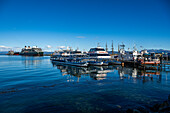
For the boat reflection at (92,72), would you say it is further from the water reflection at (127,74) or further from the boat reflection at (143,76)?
the boat reflection at (143,76)

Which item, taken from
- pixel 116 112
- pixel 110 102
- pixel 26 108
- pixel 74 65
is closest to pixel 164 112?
pixel 116 112

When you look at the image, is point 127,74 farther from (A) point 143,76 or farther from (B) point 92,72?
(B) point 92,72

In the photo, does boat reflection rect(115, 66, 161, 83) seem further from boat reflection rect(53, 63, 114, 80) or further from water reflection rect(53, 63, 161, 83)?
boat reflection rect(53, 63, 114, 80)

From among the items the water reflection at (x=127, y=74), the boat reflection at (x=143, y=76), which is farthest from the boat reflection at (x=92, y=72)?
the boat reflection at (x=143, y=76)

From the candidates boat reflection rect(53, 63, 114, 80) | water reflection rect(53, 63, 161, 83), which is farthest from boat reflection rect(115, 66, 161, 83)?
boat reflection rect(53, 63, 114, 80)

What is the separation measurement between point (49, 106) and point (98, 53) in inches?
1835

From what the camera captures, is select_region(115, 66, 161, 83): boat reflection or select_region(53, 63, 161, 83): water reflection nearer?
select_region(115, 66, 161, 83): boat reflection

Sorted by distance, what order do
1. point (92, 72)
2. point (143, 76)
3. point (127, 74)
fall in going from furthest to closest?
point (92, 72)
point (127, 74)
point (143, 76)

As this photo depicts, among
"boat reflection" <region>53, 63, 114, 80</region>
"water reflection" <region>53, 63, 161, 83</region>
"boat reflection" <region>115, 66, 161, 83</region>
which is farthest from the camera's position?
"boat reflection" <region>53, 63, 114, 80</region>

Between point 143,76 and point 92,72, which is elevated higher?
point 143,76

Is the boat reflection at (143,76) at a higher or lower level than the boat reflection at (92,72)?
higher

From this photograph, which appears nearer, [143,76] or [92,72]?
[143,76]

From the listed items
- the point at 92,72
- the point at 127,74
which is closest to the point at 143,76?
the point at 127,74

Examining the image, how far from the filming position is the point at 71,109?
1243 cm
